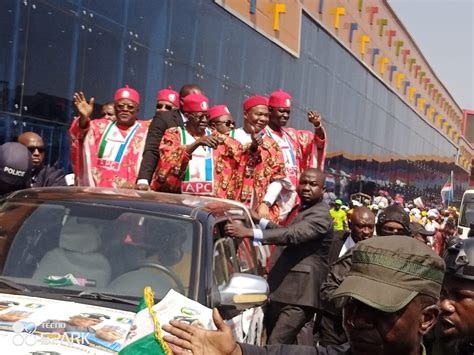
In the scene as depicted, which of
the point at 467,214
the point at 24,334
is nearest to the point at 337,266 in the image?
the point at 24,334

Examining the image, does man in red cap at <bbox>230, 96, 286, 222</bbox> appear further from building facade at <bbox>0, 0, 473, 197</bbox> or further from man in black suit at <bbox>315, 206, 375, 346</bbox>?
building facade at <bbox>0, 0, 473, 197</bbox>

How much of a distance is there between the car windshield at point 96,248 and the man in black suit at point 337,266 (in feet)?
5.04

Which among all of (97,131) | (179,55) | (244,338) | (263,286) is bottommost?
(244,338)

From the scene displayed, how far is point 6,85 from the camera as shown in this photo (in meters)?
10.0

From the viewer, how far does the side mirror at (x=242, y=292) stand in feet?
14.9

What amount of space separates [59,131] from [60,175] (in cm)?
415

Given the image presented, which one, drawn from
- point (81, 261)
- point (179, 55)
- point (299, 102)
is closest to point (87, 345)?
point (81, 261)

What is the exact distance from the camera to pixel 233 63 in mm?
18922

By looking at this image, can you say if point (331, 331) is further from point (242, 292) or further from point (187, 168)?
point (242, 292)

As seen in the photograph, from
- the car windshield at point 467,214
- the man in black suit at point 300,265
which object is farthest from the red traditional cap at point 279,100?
the car windshield at point 467,214

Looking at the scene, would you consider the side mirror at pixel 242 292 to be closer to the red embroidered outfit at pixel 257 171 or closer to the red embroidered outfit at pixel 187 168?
the red embroidered outfit at pixel 187 168

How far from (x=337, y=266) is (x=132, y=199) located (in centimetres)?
165

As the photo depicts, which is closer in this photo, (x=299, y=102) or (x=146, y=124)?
(x=146, y=124)

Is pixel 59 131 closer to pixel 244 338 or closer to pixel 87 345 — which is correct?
pixel 244 338
